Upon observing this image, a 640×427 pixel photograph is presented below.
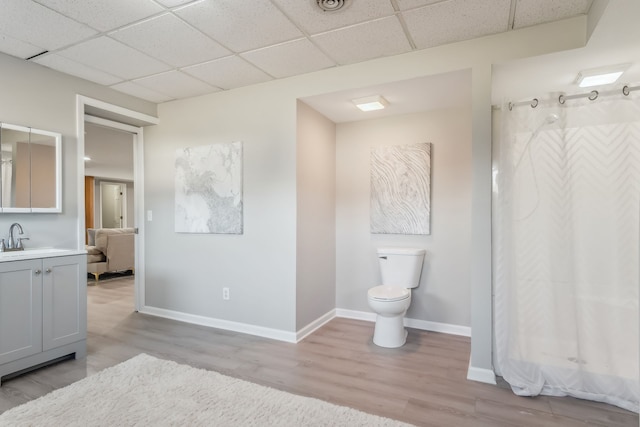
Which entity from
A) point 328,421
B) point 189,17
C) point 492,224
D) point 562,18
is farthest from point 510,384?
point 189,17

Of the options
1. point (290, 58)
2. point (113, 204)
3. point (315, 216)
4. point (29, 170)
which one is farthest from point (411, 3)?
point (113, 204)

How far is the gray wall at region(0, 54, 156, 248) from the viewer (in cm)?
263

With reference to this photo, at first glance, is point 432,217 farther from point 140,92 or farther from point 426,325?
point 140,92

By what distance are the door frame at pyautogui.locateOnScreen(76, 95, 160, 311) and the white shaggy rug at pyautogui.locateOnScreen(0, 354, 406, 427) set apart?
1.41 metres

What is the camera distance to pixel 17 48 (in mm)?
2506

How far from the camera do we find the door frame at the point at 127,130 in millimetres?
3053

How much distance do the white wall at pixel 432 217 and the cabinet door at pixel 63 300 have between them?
2323mm

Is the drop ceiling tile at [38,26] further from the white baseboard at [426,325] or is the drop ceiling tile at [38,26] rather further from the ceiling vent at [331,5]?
the white baseboard at [426,325]

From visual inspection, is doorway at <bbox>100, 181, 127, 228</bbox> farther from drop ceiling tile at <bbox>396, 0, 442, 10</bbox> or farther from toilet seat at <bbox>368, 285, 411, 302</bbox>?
drop ceiling tile at <bbox>396, 0, 442, 10</bbox>

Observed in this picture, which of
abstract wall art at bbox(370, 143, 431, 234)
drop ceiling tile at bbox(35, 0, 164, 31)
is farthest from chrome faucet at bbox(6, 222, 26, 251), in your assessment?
abstract wall art at bbox(370, 143, 431, 234)

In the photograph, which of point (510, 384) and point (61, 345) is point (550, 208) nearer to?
point (510, 384)

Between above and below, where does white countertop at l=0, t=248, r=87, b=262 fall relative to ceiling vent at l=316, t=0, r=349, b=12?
below

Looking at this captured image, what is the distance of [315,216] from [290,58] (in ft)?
4.61

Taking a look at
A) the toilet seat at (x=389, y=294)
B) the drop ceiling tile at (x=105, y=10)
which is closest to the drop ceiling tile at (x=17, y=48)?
the drop ceiling tile at (x=105, y=10)
